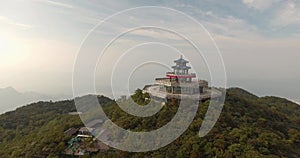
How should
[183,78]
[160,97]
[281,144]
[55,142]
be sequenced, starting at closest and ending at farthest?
[281,144], [55,142], [160,97], [183,78]

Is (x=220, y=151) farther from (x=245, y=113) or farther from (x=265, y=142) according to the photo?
(x=245, y=113)

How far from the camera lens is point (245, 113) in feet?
49.1

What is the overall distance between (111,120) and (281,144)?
8.96 metres

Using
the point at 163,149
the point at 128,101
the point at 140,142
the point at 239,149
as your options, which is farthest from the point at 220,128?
the point at 128,101

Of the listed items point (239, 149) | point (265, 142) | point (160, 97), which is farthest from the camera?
Result: point (160, 97)

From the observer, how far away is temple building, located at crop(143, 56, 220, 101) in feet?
47.3

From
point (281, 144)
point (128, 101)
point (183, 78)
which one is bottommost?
point (281, 144)

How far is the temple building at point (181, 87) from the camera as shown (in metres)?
14.4

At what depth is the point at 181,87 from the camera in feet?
49.6

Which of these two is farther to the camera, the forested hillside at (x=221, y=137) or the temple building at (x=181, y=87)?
the temple building at (x=181, y=87)

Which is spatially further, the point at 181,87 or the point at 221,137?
the point at 181,87

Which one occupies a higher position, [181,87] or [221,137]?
[181,87]

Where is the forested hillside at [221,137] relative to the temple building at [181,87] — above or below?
below

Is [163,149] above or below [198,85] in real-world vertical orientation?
below
